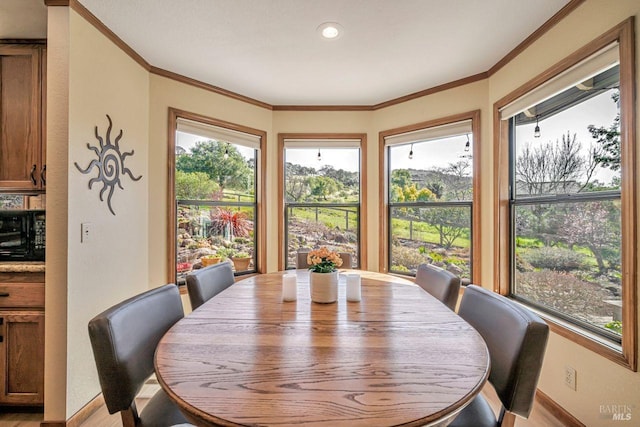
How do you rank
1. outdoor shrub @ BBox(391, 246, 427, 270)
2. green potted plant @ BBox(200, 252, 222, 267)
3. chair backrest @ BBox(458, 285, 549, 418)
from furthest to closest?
outdoor shrub @ BBox(391, 246, 427, 270) < green potted plant @ BBox(200, 252, 222, 267) < chair backrest @ BBox(458, 285, 549, 418)

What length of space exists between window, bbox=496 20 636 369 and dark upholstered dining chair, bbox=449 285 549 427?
0.88 meters

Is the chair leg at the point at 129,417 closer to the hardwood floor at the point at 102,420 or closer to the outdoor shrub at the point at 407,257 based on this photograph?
the hardwood floor at the point at 102,420

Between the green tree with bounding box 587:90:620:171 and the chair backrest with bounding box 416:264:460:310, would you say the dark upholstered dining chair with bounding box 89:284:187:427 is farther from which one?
the green tree with bounding box 587:90:620:171

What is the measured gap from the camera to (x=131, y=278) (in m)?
2.42

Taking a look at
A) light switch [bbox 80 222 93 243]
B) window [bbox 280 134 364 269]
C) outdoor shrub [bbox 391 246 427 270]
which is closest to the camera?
light switch [bbox 80 222 93 243]

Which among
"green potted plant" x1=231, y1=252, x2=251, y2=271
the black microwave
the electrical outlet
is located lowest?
the electrical outlet

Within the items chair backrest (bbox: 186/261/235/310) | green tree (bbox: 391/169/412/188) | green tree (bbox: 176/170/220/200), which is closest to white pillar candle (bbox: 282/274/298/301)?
chair backrest (bbox: 186/261/235/310)

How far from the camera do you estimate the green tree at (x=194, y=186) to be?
2.94 metres

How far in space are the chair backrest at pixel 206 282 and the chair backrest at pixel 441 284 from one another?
52.9 inches

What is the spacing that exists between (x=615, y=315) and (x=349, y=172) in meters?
2.54

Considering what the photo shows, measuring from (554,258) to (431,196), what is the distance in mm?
1257

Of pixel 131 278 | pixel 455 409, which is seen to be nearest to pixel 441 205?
pixel 455 409

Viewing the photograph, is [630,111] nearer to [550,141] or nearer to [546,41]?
[550,141]

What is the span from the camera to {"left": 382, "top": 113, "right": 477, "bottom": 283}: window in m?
2.95
